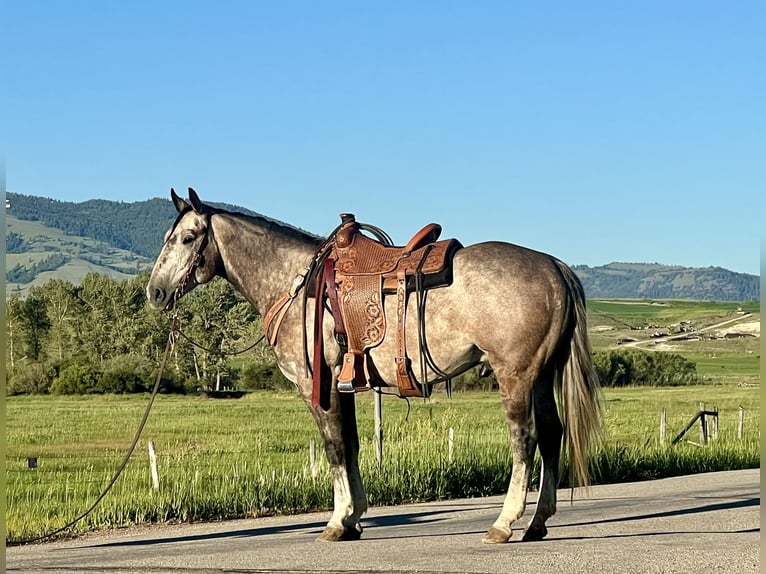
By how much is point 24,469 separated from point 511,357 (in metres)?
26.0

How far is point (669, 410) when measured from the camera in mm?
54062

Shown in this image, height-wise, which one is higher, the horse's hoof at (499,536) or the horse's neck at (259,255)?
the horse's neck at (259,255)

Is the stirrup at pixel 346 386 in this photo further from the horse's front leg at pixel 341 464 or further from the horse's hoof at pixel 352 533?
the horse's hoof at pixel 352 533

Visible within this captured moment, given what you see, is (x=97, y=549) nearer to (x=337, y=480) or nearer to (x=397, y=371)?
(x=337, y=480)

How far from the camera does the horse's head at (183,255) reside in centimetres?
1070

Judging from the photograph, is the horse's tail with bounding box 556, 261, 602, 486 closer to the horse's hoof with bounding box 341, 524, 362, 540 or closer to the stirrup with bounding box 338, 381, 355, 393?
the stirrup with bounding box 338, 381, 355, 393

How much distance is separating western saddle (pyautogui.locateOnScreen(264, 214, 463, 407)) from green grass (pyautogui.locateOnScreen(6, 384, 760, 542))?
3.80 meters

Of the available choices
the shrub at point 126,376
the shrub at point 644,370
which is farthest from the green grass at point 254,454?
the shrub at point 644,370

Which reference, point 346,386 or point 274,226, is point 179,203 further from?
point 346,386

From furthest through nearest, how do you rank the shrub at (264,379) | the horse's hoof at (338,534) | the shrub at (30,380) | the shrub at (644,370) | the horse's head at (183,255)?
the shrub at (644,370), the shrub at (264,379), the shrub at (30,380), the horse's head at (183,255), the horse's hoof at (338,534)

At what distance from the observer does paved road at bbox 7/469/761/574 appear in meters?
8.10

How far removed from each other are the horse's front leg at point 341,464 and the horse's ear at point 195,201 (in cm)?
229

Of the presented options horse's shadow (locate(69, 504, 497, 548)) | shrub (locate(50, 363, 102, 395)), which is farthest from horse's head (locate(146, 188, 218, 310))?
shrub (locate(50, 363, 102, 395))

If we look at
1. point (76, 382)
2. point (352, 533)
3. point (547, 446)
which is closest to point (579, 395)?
point (547, 446)
